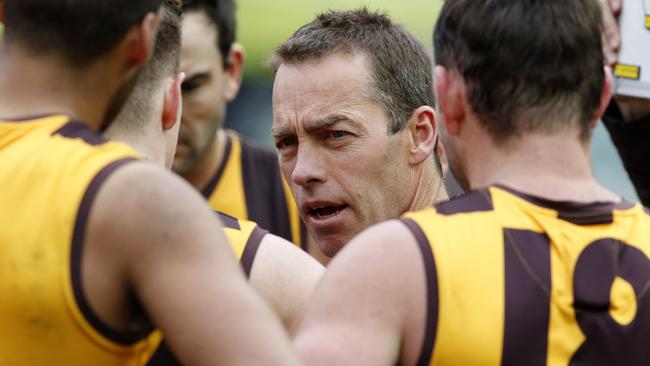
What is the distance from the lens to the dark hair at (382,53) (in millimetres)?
4332

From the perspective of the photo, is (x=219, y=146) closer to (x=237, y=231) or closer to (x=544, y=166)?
(x=237, y=231)

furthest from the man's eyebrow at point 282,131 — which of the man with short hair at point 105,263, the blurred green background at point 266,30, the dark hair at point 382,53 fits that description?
the blurred green background at point 266,30

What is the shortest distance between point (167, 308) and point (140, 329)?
189mm

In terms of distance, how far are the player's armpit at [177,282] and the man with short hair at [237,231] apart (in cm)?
77

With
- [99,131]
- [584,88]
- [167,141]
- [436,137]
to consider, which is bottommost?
[436,137]

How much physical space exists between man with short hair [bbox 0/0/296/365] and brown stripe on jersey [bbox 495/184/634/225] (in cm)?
72

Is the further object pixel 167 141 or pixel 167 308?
pixel 167 141

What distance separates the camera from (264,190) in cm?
698

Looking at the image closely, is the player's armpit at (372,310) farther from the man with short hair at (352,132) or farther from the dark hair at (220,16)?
the dark hair at (220,16)

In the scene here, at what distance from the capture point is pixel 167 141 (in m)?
3.39

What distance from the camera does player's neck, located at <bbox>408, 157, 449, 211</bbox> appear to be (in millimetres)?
4363

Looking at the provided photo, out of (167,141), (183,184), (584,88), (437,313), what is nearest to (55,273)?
(183,184)

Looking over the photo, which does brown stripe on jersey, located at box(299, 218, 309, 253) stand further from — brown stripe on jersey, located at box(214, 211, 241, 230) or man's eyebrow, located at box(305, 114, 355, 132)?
brown stripe on jersey, located at box(214, 211, 241, 230)

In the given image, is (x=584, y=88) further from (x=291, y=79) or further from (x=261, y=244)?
(x=291, y=79)
